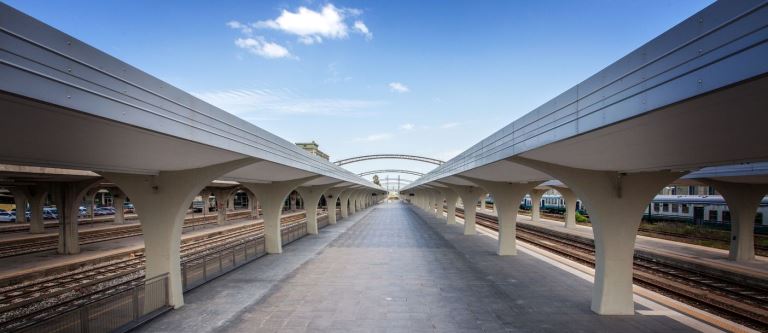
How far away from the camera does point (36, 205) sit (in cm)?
2911

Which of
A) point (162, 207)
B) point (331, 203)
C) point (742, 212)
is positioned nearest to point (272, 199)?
point (162, 207)

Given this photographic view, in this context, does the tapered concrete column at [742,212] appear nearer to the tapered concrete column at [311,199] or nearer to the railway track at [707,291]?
the railway track at [707,291]

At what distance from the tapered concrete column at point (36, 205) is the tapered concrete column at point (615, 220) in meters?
32.9

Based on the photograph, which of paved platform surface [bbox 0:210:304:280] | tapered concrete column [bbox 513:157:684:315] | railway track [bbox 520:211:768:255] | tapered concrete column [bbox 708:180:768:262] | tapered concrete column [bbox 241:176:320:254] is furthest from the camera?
railway track [bbox 520:211:768:255]

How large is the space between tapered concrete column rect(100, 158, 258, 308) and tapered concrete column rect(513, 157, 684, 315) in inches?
403

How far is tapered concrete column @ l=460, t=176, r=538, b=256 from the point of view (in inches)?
786

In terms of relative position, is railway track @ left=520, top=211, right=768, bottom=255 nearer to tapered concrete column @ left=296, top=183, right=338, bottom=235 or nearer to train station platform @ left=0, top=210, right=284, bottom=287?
tapered concrete column @ left=296, top=183, right=338, bottom=235

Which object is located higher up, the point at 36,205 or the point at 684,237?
the point at 36,205

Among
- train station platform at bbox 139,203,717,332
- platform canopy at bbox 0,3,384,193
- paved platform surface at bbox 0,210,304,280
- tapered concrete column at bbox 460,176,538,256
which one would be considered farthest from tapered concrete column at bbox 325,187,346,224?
platform canopy at bbox 0,3,384,193

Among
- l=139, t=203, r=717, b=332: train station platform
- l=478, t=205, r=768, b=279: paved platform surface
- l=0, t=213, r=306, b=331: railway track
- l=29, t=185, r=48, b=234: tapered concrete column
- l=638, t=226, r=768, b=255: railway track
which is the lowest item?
l=638, t=226, r=768, b=255: railway track

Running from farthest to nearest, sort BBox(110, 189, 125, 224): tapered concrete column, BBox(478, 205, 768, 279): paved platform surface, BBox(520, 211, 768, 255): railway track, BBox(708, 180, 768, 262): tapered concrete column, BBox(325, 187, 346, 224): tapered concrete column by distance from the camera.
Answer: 1. BBox(325, 187, 346, 224): tapered concrete column
2. BBox(110, 189, 125, 224): tapered concrete column
3. BBox(520, 211, 768, 255): railway track
4. BBox(708, 180, 768, 262): tapered concrete column
5. BBox(478, 205, 768, 279): paved platform surface

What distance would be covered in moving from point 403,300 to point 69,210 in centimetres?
2085

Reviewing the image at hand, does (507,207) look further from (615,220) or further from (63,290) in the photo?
(63,290)

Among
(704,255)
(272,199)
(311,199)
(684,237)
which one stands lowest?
(684,237)
